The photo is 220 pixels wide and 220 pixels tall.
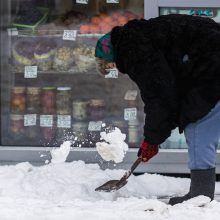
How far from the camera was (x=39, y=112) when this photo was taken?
6.45 meters

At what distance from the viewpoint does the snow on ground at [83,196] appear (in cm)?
427

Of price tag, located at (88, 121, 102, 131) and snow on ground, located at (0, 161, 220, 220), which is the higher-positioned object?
price tag, located at (88, 121, 102, 131)

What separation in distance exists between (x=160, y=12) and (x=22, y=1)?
1.27 metres

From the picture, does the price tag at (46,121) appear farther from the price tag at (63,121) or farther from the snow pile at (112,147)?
the snow pile at (112,147)

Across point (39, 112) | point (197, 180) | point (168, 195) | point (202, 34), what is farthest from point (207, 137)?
point (39, 112)

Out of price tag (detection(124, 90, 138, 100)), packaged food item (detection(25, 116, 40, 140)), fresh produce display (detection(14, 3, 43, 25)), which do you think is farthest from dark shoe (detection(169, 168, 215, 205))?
fresh produce display (detection(14, 3, 43, 25))

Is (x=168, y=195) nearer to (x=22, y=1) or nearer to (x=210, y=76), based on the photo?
(x=210, y=76)

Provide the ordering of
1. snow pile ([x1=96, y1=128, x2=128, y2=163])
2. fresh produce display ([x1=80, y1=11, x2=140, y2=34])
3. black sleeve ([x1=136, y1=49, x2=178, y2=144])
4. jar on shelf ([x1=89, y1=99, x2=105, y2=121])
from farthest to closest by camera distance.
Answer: jar on shelf ([x1=89, y1=99, x2=105, y2=121])
fresh produce display ([x1=80, y1=11, x2=140, y2=34])
snow pile ([x1=96, y1=128, x2=128, y2=163])
black sleeve ([x1=136, y1=49, x2=178, y2=144])

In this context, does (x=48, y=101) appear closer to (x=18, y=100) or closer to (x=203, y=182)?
(x=18, y=100)

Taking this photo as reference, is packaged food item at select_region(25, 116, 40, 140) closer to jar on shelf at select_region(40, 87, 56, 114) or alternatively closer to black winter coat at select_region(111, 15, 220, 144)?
jar on shelf at select_region(40, 87, 56, 114)

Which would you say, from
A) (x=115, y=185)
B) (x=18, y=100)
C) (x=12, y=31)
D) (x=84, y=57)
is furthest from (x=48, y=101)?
(x=115, y=185)

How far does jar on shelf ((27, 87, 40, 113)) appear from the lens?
643cm

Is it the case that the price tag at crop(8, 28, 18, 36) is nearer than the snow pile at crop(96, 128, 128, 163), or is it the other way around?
the snow pile at crop(96, 128, 128, 163)

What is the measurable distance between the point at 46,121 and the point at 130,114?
0.77 meters
